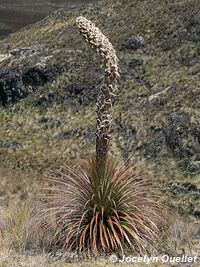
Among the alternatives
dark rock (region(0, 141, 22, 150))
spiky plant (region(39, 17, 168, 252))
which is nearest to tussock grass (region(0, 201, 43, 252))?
spiky plant (region(39, 17, 168, 252))

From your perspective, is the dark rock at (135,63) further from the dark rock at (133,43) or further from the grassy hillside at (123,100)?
the dark rock at (133,43)

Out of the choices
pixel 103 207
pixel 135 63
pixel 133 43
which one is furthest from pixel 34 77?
pixel 103 207

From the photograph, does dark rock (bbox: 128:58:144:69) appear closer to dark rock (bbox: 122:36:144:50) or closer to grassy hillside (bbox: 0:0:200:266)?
grassy hillside (bbox: 0:0:200:266)

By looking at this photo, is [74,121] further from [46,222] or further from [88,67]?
[46,222]

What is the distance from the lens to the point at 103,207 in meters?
7.95

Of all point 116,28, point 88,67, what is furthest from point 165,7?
point 88,67

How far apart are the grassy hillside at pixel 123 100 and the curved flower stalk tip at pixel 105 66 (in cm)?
1036

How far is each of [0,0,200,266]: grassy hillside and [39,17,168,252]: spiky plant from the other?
9442 millimetres

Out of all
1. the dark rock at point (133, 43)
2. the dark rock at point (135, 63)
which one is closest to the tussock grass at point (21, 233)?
the dark rock at point (135, 63)

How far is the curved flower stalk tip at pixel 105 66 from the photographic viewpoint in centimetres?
746

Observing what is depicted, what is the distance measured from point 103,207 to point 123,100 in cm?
2575

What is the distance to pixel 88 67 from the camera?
38906 mm

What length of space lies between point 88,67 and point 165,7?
8753 mm

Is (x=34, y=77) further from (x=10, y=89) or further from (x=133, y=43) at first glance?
(x=133, y=43)
